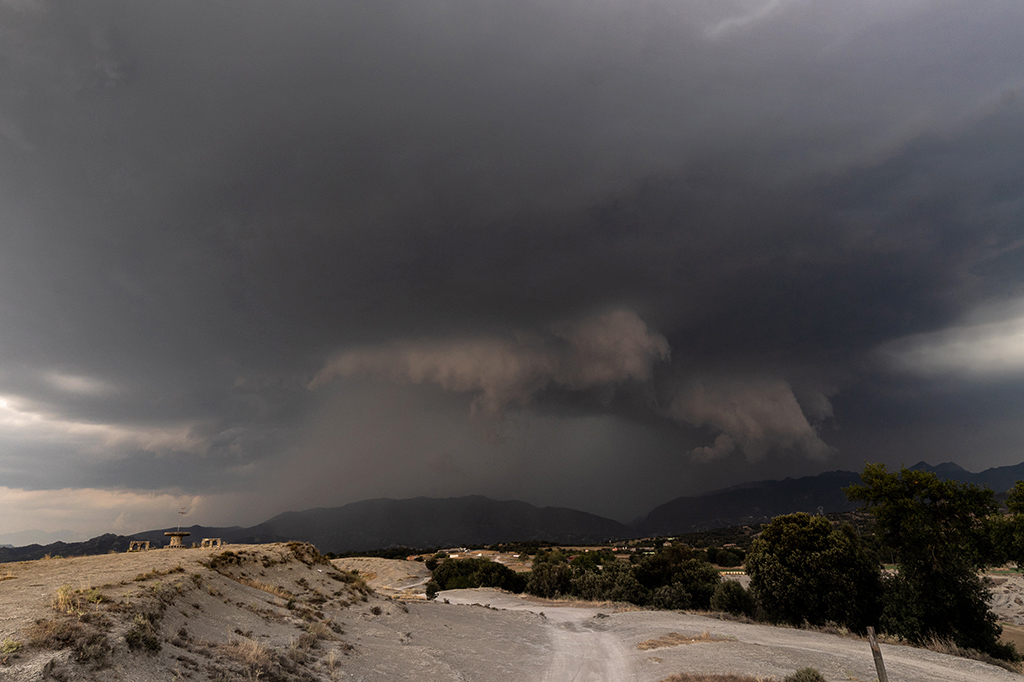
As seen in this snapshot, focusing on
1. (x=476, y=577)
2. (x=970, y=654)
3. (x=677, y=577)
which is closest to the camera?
(x=970, y=654)

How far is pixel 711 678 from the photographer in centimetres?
1692

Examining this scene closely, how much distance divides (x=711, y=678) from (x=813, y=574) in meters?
19.8

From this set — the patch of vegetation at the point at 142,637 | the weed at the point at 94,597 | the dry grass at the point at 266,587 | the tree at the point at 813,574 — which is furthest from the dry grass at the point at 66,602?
the tree at the point at 813,574

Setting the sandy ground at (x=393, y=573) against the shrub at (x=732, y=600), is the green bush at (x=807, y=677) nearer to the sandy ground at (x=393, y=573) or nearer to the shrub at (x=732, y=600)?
the shrub at (x=732, y=600)

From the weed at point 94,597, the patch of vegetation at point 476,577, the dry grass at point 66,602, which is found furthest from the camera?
the patch of vegetation at point 476,577

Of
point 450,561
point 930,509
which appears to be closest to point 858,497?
point 930,509

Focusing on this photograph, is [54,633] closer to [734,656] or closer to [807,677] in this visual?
[807,677]

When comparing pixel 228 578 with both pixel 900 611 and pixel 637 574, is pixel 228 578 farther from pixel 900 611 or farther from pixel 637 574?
pixel 637 574

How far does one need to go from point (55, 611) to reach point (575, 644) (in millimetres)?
25257

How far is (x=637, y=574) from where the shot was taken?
52844 mm

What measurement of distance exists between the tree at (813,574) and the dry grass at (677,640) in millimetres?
9648

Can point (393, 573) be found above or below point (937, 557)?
below

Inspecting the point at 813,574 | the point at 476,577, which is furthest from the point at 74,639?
the point at 476,577

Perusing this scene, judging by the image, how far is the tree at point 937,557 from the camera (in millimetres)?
25625
